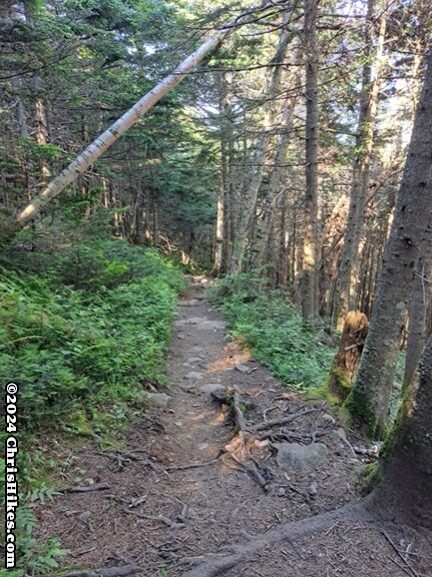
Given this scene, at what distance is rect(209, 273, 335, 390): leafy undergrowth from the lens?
6.36 metres

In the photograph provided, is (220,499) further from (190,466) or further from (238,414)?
(238,414)

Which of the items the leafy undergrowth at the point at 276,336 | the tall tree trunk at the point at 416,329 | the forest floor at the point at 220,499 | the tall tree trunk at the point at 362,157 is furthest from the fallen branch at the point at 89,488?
the tall tree trunk at the point at 362,157

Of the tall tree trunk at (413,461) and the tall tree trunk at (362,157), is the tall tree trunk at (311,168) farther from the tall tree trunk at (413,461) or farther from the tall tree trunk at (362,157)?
the tall tree trunk at (413,461)

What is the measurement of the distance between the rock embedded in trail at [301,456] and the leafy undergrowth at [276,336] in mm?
1797

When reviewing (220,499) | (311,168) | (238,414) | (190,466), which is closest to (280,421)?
(238,414)

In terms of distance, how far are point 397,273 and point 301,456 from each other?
196cm

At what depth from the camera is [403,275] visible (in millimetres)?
3906

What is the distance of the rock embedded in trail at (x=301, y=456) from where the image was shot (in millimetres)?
3703

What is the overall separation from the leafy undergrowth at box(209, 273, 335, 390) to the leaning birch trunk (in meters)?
4.36

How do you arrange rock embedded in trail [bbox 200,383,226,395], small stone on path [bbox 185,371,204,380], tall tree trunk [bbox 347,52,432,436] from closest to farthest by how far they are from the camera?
tall tree trunk [bbox 347,52,432,436] → rock embedded in trail [bbox 200,383,226,395] → small stone on path [bbox 185,371,204,380]

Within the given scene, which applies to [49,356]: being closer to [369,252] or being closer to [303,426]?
[303,426]

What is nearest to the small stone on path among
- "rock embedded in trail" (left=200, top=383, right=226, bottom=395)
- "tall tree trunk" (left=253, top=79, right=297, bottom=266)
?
"rock embedded in trail" (left=200, top=383, right=226, bottom=395)

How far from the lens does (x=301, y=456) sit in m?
3.79

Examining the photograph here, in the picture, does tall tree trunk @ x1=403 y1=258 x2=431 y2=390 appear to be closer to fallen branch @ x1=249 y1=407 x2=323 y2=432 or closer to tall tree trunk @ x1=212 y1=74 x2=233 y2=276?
fallen branch @ x1=249 y1=407 x2=323 y2=432
